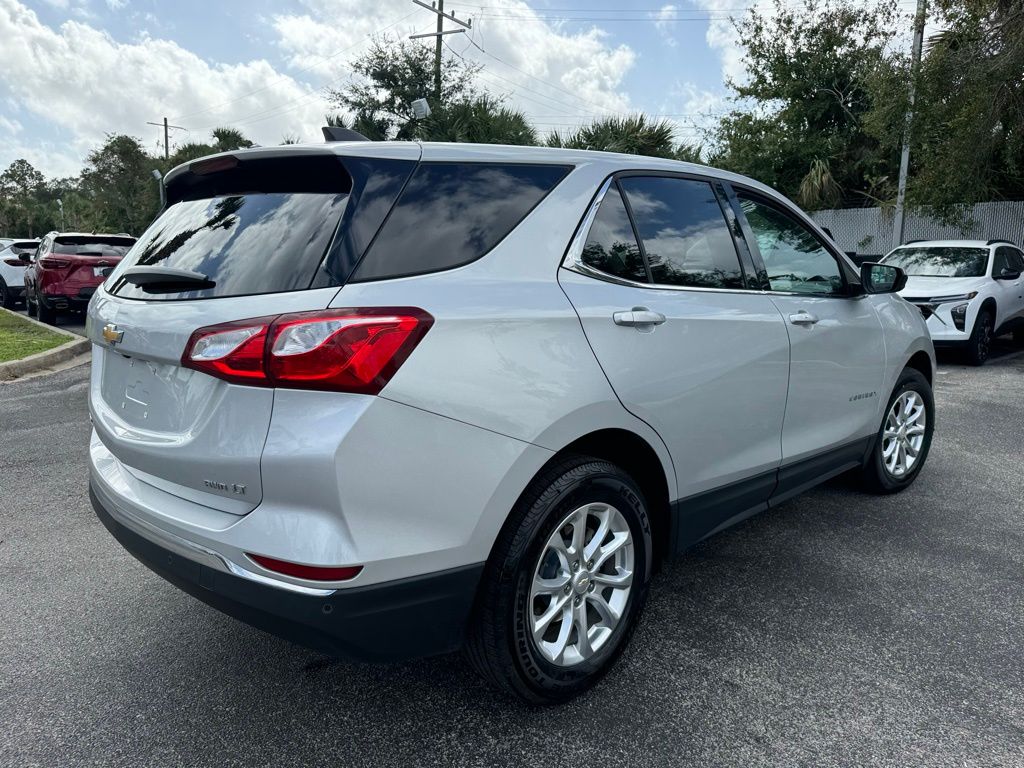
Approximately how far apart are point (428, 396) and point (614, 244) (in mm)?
1010

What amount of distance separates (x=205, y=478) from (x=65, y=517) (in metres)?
2.61

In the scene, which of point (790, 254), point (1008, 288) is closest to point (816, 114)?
point (1008, 288)

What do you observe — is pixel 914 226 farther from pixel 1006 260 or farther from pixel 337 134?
pixel 337 134

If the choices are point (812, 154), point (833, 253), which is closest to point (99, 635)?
point (833, 253)

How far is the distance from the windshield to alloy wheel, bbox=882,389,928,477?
6673 millimetres

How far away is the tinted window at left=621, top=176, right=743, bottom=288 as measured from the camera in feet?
9.12

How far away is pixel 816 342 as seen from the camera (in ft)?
11.4

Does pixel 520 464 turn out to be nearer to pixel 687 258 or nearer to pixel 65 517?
pixel 687 258

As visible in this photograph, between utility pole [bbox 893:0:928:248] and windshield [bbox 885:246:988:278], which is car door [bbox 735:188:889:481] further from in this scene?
utility pole [bbox 893:0:928:248]

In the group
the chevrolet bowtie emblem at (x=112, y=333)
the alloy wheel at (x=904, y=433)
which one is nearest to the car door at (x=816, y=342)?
the alloy wheel at (x=904, y=433)

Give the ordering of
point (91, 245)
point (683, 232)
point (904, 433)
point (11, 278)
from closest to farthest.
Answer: point (683, 232), point (904, 433), point (91, 245), point (11, 278)

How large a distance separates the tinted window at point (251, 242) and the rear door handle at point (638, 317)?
931mm

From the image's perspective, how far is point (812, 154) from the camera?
20672 mm


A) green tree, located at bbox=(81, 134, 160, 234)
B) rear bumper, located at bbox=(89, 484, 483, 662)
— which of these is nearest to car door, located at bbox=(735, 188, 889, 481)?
rear bumper, located at bbox=(89, 484, 483, 662)
